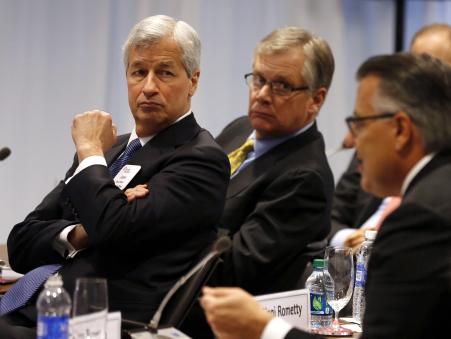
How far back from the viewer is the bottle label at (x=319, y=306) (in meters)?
2.65

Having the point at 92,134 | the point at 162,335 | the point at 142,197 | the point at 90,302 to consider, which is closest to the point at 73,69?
the point at 92,134

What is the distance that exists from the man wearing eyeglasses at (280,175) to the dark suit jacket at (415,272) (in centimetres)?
113

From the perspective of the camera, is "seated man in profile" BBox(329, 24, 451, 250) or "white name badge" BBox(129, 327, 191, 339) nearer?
"white name badge" BBox(129, 327, 191, 339)

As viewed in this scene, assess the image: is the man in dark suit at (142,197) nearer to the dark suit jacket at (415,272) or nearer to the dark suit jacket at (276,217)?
the dark suit jacket at (276,217)

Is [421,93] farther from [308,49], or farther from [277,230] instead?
[308,49]

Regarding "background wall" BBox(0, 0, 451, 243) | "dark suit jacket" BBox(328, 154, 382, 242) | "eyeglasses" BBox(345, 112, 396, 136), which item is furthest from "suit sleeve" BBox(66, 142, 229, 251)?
"background wall" BBox(0, 0, 451, 243)

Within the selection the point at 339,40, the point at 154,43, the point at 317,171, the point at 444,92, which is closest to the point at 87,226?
the point at 154,43

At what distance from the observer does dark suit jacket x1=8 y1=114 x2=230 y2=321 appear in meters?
2.44

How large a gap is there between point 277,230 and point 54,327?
4.12 ft

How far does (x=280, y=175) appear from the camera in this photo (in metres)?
3.00

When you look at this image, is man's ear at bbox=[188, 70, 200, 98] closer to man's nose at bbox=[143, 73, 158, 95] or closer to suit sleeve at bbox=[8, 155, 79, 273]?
man's nose at bbox=[143, 73, 158, 95]

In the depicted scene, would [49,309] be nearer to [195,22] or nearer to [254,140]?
[254,140]

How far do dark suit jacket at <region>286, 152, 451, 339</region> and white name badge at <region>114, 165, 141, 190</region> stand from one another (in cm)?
105

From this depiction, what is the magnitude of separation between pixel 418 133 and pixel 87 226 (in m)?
1.04
